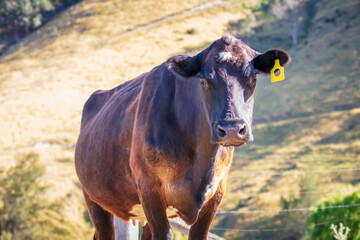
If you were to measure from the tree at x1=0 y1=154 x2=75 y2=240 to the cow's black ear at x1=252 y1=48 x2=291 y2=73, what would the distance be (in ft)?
87.6

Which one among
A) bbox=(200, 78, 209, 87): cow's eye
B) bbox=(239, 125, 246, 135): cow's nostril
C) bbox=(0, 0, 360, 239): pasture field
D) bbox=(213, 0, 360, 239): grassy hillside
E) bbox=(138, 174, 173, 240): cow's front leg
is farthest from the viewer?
bbox=(0, 0, 360, 239): pasture field

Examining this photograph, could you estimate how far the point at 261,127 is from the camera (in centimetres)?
4462

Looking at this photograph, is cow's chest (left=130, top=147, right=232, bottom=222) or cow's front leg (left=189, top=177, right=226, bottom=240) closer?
cow's chest (left=130, top=147, right=232, bottom=222)

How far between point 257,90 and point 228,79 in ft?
157

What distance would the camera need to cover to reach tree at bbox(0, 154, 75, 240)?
2933 cm

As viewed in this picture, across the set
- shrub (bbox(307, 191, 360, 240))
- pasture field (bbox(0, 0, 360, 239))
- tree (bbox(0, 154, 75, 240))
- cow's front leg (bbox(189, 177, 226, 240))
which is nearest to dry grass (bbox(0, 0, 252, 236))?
pasture field (bbox(0, 0, 360, 239))

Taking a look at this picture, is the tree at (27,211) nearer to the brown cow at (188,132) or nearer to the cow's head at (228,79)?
the brown cow at (188,132)

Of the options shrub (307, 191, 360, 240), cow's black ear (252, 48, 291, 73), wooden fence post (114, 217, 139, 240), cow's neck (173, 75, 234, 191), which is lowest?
shrub (307, 191, 360, 240)

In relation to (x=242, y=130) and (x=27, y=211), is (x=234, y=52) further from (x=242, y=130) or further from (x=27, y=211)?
(x=27, y=211)

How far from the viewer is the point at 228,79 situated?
4043 mm

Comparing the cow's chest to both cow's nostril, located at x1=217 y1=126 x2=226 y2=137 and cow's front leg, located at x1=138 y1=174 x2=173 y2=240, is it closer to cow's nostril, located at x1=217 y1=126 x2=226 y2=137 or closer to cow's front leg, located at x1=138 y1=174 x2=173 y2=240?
cow's front leg, located at x1=138 y1=174 x2=173 y2=240

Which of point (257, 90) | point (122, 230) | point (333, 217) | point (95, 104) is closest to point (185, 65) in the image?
point (95, 104)

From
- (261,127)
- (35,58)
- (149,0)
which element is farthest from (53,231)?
(149,0)

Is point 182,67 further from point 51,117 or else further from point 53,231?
point 51,117
